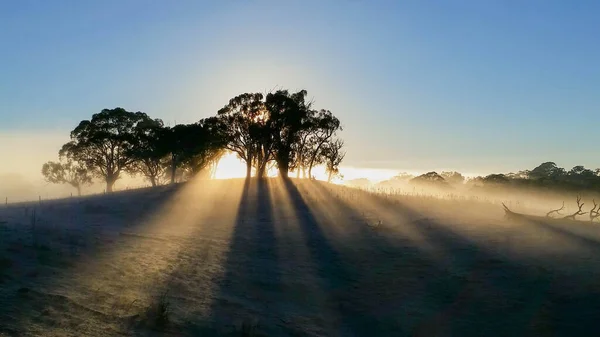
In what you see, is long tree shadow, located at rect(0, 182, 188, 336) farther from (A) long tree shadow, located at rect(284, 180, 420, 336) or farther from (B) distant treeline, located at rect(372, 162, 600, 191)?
(B) distant treeline, located at rect(372, 162, 600, 191)

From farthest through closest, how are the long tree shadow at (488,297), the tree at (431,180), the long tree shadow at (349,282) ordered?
the tree at (431,180), the long tree shadow at (349,282), the long tree shadow at (488,297)

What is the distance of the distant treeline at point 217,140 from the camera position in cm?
5672

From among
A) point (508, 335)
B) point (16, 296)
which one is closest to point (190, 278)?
point (16, 296)

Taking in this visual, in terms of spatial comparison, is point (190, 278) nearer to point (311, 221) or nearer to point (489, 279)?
point (489, 279)

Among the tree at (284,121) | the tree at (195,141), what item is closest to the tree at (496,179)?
the tree at (284,121)

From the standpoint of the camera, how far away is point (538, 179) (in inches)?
3041

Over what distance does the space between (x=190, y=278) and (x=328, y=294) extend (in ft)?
13.3

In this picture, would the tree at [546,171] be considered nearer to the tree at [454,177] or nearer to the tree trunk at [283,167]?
the tree at [454,177]

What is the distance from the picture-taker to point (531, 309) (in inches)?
513

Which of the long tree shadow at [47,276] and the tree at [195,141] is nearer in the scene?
the long tree shadow at [47,276]

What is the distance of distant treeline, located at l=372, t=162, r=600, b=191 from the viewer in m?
71.3

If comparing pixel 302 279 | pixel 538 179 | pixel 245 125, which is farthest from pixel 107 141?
pixel 538 179

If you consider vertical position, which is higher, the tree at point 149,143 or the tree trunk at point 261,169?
the tree at point 149,143

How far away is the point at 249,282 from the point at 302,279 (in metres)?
1.85
